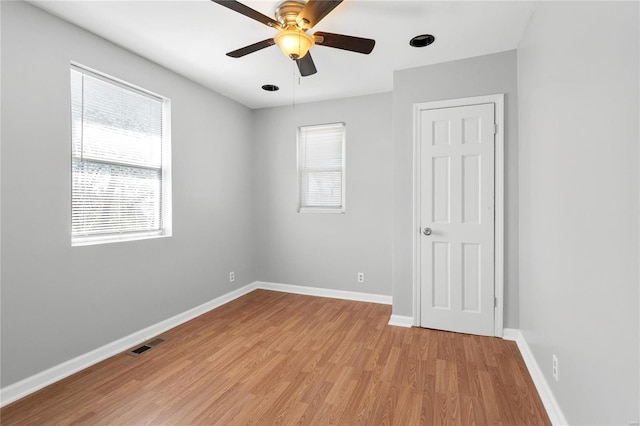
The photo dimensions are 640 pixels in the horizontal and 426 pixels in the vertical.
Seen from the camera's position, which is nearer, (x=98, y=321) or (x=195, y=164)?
Result: (x=98, y=321)

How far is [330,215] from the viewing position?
13.9 feet

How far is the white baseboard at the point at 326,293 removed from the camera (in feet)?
13.1

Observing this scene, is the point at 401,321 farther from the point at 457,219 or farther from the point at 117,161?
the point at 117,161

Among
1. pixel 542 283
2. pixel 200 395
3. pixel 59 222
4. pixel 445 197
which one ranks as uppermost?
pixel 445 197

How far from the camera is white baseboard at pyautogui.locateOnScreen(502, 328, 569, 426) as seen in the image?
1.71 meters

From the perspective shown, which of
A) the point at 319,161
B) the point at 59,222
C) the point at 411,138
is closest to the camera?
the point at 59,222

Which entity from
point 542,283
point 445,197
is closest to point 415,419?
point 542,283

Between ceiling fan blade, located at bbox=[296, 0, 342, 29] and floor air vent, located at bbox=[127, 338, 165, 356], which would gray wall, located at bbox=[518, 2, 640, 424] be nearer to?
ceiling fan blade, located at bbox=[296, 0, 342, 29]

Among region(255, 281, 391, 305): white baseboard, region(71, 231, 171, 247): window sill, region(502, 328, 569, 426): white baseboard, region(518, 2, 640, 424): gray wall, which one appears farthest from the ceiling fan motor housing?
region(255, 281, 391, 305): white baseboard

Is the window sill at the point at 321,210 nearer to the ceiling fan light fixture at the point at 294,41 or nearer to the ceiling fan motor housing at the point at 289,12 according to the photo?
the ceiling fan light fixture at the point at 294,41

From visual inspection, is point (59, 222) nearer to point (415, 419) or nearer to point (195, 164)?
point (195, 164)

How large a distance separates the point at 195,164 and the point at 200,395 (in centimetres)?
245

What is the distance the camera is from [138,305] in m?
2.89

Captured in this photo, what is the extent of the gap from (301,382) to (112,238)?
207 cm
